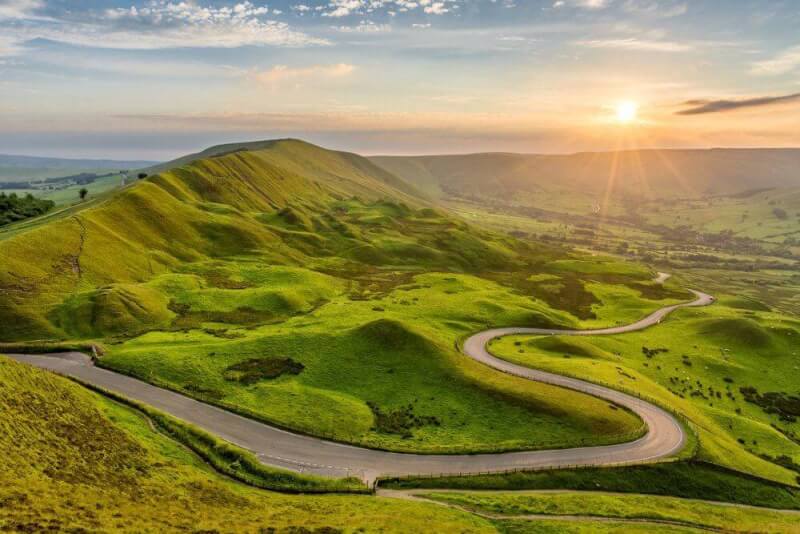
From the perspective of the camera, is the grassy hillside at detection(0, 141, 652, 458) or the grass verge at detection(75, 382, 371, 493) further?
the grassy hillside at detection(0, 141, 652, 458)

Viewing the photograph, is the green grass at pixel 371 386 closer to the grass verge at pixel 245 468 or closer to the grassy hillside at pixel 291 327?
the grassy hillside at pixel 291 327

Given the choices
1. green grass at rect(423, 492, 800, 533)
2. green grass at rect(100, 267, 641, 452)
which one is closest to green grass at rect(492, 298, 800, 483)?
green grass at rect(423, 492, 800, 533)

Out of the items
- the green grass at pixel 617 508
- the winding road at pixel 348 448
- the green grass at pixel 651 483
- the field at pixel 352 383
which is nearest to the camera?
the field at pixel 352 383

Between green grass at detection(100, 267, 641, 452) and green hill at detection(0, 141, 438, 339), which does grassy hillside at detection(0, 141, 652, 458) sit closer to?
green grass at detection(100, 267, 641, 452)

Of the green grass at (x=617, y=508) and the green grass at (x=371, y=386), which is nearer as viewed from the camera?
the green grass at (x=617, y=508)

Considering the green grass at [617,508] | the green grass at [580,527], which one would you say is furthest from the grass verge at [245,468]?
the green grass at [580,527]

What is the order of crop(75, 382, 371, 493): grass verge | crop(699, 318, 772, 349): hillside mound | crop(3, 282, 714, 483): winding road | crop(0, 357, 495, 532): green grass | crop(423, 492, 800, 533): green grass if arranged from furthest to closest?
crop(699, 318, 772, 349): hillside mound → crop(3, 282, 714, 483): winding road → crop(75, 382, 371, 493): grass verge → crop(423, 492, 800, 533): green grass → crop(0, 357, 495, 532): green grass
